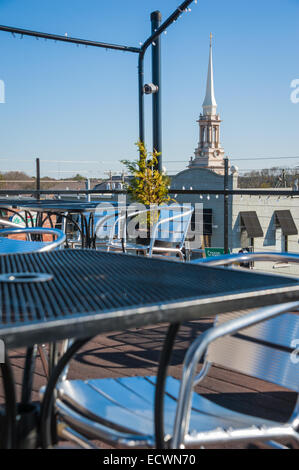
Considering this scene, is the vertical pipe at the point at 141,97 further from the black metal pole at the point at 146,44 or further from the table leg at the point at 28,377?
the table leg at the point at 28,377

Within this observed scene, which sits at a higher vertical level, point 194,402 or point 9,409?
point 9,409

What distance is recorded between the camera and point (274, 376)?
1268mm

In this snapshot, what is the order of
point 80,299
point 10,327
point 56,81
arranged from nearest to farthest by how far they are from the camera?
1. point 10,327
2. point 80,299
3. point 56,81

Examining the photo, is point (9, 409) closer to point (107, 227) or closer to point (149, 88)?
point (107, 227)

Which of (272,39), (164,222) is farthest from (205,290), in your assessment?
(272,39)

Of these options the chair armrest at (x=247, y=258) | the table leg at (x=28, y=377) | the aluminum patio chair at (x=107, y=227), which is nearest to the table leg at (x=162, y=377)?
the table leg at (x=28, y=377)

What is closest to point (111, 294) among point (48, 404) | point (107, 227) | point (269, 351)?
point (48, 404)

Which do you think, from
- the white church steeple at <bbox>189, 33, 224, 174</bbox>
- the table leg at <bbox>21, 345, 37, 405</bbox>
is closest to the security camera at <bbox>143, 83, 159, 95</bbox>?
the table leg at <bbox>21, 345, 37, 405</bbox>

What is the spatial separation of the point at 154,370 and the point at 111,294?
1436mm

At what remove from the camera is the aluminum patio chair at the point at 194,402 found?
3.11ft

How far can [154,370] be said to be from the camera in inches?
87.4

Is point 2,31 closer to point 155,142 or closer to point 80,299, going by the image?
point 155,142

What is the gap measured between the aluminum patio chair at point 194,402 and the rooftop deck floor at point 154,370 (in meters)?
0.42
